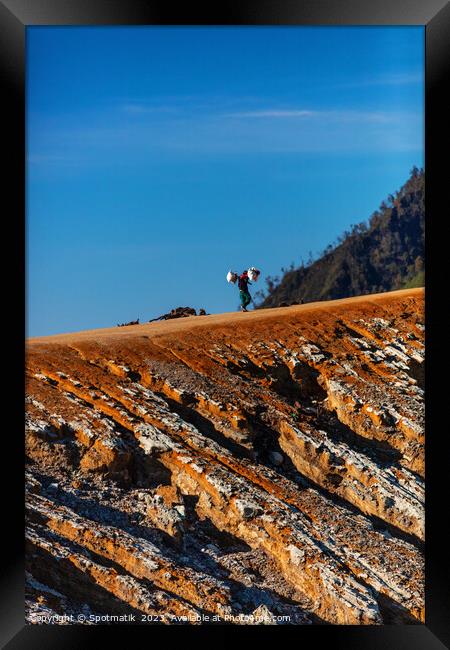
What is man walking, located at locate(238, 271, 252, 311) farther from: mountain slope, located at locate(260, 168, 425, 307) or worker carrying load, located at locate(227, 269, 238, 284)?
mountain slope, located at locate(260, 168, 425, 307)

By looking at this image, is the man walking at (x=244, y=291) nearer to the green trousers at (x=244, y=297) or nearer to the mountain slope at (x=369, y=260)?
the green trousers at (x=244, y=297)

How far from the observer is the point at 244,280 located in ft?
42.9

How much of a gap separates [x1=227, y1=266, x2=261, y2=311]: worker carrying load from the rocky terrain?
Answer: 0.57 metres

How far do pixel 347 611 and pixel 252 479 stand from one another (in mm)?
1915

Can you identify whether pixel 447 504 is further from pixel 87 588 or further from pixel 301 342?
pixel 301 342

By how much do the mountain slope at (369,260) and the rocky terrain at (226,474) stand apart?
1762 centimetres

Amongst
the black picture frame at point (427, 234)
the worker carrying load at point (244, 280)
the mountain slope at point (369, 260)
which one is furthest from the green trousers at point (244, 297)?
the mountain slope at point (369, 260)

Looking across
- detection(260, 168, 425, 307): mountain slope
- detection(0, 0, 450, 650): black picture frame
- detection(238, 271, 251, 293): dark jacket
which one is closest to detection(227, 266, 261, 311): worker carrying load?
detection(238, 271, 251, 293): dark jacket

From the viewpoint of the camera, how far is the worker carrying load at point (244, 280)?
12.8 m

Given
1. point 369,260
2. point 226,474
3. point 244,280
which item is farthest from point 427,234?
point 369,260

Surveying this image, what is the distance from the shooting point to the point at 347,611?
29.4ft

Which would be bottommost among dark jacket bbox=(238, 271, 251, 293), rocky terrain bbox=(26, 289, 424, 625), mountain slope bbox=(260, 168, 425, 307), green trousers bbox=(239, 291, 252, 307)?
rocky terrain bbox=(26, 289, 424, 625)

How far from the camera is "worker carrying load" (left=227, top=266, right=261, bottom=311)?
42.0 feet

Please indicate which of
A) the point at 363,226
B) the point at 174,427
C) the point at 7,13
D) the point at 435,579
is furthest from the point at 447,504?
the point at 363,226
